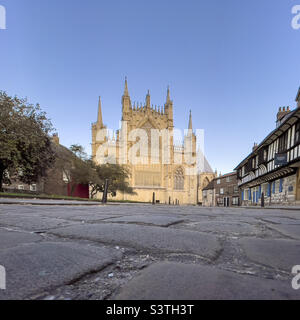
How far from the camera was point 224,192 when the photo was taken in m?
37.9

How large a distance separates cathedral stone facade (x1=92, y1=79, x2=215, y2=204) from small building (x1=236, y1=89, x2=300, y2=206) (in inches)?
825

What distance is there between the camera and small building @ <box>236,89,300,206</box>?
1316 centimetres

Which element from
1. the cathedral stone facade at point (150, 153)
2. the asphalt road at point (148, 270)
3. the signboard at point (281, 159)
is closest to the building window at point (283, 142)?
the signboard at point (281, 159)

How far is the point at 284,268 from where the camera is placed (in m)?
0.89

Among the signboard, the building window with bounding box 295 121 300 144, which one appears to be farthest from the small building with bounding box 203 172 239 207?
the building window with bounding box 295 121 300 144

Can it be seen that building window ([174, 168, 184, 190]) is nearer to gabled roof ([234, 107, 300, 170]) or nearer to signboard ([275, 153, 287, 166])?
gabled roof ([234, 107, 300, 170])

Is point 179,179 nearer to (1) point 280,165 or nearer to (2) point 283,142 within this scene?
(2) point 283,142

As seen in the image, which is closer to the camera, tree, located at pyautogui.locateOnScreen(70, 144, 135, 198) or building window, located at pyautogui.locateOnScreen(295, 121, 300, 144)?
building window, located at pyautogui.locateOnScreen(295, 121, 300, 144)

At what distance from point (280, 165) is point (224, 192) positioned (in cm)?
2451

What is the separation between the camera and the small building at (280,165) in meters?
13.2

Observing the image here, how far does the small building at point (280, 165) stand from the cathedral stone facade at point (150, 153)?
21.0 meters

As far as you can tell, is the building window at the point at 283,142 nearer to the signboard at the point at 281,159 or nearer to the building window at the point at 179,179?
the signboard at the point at 281,159
